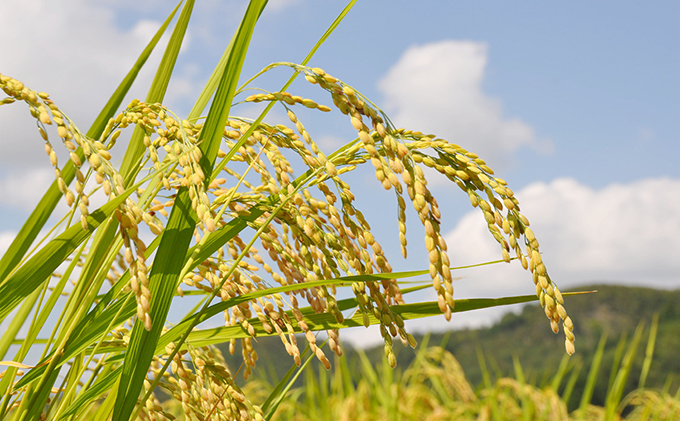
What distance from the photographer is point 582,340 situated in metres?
36.0

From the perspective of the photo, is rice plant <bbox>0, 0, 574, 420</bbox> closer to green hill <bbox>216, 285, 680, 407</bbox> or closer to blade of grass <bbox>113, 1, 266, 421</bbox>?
blade of grass <bbox>113, 1, 266, 421</bbox>

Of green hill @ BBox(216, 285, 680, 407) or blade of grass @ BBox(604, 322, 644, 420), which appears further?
green hill @ BBox(216, 285, 680, 407)

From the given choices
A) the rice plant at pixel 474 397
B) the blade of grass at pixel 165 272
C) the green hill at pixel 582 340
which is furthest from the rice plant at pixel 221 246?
the green hill at pixel 582 340

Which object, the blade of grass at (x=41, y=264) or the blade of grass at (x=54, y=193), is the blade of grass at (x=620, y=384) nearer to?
the blade of grass at (x=54, y=193)

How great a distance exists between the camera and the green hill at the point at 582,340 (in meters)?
25.0

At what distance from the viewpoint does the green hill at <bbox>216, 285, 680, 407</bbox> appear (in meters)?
25.0

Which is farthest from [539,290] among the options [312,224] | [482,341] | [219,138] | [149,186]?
[482,341]

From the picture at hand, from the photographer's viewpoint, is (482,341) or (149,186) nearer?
(149,186)

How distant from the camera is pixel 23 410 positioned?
0.96 metres

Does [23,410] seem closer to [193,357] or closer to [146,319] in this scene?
[193,357]

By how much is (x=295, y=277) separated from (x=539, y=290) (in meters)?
0.47

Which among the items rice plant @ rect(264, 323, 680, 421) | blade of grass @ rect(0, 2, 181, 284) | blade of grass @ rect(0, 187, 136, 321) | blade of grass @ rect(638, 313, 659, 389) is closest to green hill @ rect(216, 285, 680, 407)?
rice plant @ rect(264, 323, 680, 421)

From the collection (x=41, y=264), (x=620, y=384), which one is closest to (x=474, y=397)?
(x=620, y=384)

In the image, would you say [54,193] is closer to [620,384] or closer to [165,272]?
[165,272]
